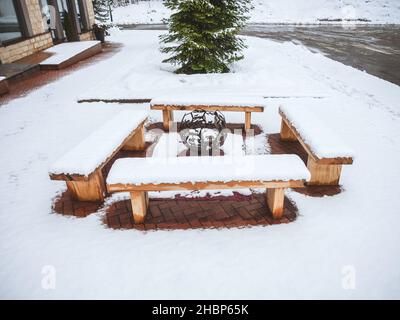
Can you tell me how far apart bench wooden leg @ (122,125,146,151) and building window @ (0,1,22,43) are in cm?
851

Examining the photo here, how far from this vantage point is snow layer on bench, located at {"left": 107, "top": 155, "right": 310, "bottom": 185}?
304 cm

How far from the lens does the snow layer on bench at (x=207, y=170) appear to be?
9.96 feet

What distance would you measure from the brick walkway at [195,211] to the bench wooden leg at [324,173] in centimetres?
8

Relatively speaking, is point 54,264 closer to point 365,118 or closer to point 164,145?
point 164,145

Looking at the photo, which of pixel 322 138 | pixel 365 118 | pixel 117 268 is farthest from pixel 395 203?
pixel 117 268

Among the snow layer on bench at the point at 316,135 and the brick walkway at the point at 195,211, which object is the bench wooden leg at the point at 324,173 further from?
the snow layer on bench at the point at 316,135

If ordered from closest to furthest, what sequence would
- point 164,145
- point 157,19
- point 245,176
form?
point 245,176, point 164,145, point 157,19

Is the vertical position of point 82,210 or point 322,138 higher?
point 322,138

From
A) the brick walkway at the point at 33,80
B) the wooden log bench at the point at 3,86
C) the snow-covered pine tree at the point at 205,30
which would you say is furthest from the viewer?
the snow-covered pine tree at the point at 205,30

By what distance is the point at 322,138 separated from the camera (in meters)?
3.78

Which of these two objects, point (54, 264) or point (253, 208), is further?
point (253, 208)

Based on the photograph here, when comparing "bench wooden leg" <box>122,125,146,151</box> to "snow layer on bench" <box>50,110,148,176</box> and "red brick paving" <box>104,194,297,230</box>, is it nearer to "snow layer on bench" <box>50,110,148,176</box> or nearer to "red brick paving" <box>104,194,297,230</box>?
"snow layer on bench" <box>50,110,148,176</box>

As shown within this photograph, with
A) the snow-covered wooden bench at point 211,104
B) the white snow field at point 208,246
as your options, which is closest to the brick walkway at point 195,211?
the white snow field at point 208,246
